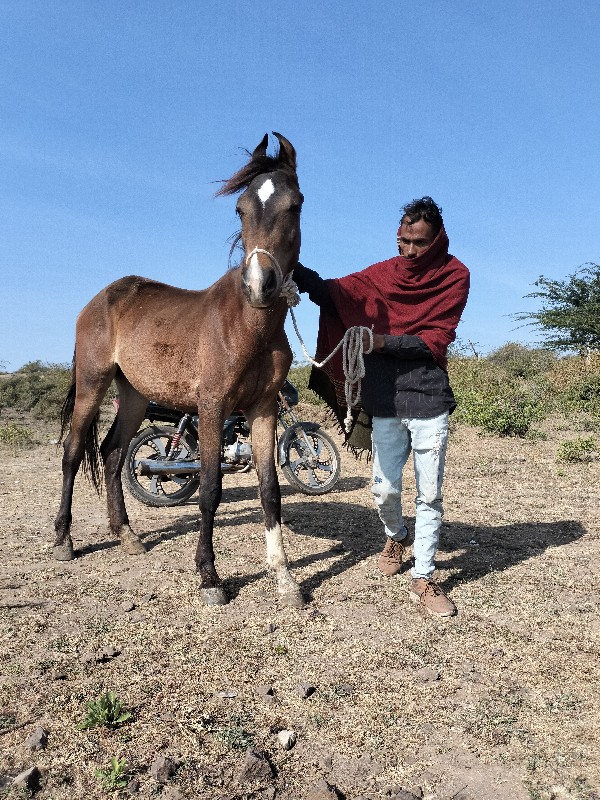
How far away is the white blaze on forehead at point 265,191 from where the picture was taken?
3.58 metres

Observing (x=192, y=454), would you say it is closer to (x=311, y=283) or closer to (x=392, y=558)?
(x=392, y=558)

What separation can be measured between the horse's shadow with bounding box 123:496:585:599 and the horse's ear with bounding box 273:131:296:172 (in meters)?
2.68

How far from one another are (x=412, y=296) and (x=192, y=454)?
12.8ft

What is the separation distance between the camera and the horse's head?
3369 mm

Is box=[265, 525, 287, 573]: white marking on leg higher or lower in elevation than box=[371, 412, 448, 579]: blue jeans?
lower

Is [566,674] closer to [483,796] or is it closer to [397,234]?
[483,796]

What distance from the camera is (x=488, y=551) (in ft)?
16.2

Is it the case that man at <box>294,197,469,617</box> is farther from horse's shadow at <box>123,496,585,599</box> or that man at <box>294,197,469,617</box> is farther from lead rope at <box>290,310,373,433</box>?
horse's shadow at <box>123,496,585,599</box>

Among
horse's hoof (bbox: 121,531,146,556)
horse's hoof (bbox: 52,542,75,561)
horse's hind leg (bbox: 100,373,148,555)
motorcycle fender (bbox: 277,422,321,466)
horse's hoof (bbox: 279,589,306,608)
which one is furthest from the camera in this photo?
motorcycle fender (bbox: 277,422,321,466)

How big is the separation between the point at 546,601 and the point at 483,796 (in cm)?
195

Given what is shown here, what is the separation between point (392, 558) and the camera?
4391 mm

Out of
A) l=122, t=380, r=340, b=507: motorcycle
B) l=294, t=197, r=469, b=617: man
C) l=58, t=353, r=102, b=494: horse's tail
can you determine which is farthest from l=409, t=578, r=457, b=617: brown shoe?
l=122, t=380, r=340, b=507: motorcycle

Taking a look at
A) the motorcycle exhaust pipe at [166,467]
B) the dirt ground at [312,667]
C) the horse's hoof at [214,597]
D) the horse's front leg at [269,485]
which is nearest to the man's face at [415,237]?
the horse's front leg at [269,485]

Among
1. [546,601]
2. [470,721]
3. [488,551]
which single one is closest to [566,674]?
[470,721]
